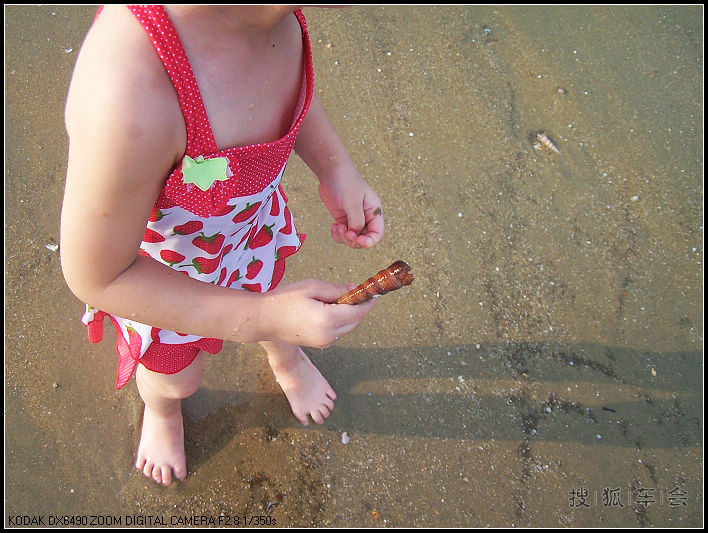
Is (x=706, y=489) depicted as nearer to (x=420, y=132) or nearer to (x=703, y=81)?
(x=420, y=132)

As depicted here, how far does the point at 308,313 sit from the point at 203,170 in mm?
387

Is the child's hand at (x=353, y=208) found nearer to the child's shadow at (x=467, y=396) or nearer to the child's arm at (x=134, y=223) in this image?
the child's arm at (x=134, y=223)


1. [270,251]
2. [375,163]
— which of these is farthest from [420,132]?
[270,251]

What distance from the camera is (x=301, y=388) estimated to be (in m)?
2.04

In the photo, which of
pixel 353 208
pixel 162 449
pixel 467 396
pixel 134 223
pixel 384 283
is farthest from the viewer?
pixel 467 396

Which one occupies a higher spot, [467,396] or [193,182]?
[193,182]

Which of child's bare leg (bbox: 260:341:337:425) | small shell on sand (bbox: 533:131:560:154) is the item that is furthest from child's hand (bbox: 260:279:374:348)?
small shell on sand (bbox: 533:131:560:154)

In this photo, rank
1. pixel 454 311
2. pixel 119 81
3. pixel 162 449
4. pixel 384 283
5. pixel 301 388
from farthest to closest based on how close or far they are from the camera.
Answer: pixel 454 311 < pixel 301 388 < pixel 162 449 < pixel 384 283 < pixel 119 81

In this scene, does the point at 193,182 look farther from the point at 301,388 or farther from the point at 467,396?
the point at 467,396

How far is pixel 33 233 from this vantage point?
2277 millimetres

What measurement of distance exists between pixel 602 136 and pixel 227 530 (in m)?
2.67

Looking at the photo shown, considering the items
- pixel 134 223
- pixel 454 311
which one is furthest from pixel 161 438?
pixel 454 311

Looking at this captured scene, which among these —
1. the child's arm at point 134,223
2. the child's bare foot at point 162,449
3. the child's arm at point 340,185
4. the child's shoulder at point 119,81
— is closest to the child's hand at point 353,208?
the child's arm at point 340,185

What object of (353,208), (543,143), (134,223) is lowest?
(543,143)
